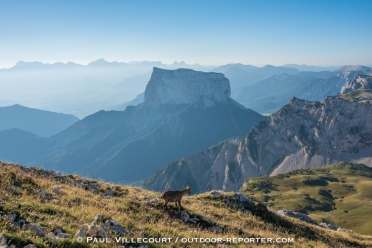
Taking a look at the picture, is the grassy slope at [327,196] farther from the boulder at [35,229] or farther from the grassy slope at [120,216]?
the boulder at [35,229]

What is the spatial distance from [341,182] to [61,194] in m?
210

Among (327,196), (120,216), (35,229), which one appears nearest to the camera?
(35,229)

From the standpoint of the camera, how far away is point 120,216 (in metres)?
14.2

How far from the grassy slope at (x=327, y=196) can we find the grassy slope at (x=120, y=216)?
95.5m

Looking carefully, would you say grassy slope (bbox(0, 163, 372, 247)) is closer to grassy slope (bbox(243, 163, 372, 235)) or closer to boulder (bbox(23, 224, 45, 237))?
boulder (bbox(23, 224, 45, 237))

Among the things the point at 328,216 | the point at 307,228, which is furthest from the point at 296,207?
the point at 307,228

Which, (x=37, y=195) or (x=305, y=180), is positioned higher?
(x=37, y=195)

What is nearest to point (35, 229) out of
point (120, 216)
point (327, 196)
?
point (120, 216)

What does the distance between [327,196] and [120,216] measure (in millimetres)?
175739

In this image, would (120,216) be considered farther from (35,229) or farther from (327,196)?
(327,196)

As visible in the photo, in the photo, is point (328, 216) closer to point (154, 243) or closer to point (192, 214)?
point (192, 214)

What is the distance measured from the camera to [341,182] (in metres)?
181

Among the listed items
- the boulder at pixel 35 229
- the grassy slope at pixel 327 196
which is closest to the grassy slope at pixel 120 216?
the boulder at pixel 35 229

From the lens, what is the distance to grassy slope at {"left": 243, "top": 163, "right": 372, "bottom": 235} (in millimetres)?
110750
